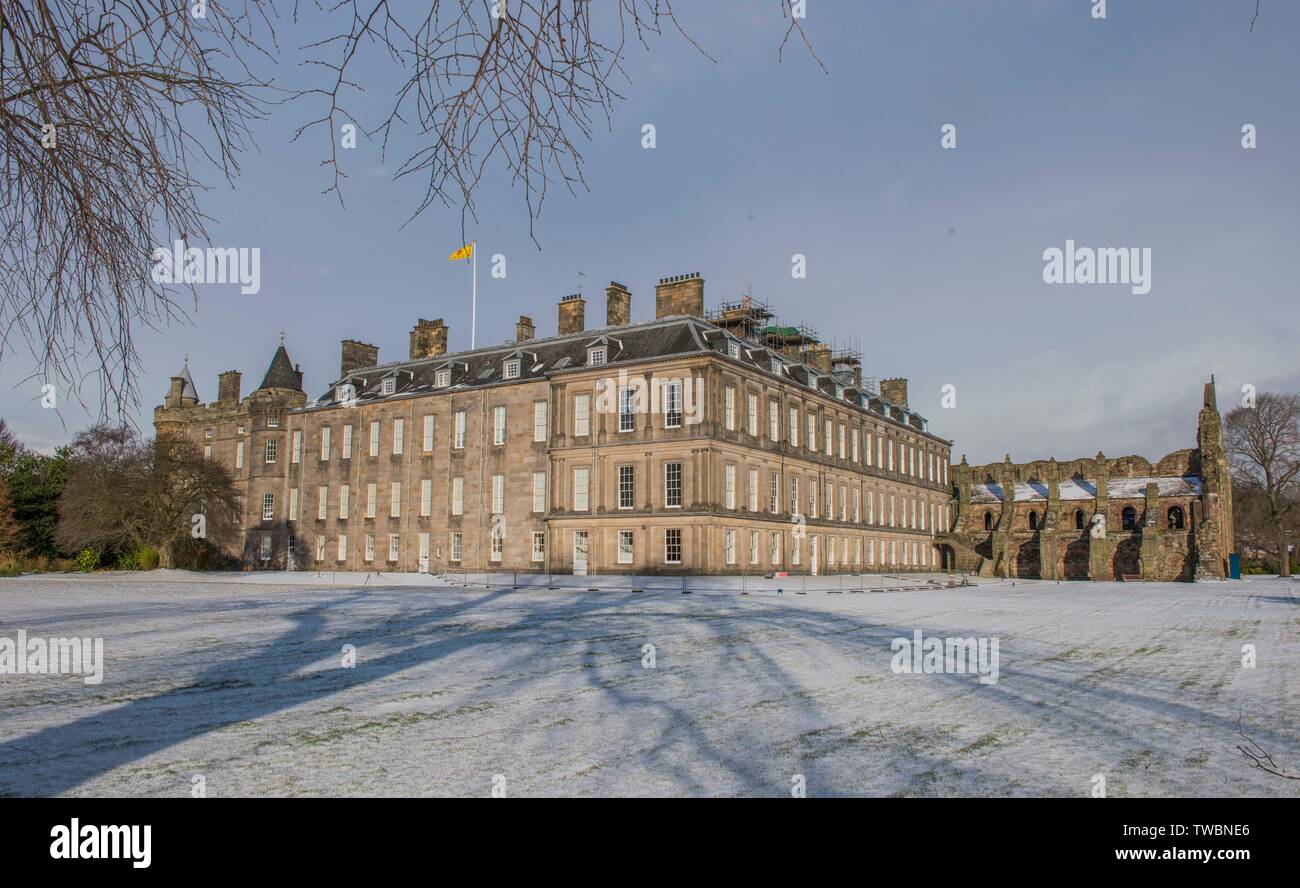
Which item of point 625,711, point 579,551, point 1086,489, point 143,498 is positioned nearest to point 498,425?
point 579,551

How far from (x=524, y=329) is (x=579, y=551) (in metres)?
16.6

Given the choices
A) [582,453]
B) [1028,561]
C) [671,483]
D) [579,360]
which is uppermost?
[579,360]

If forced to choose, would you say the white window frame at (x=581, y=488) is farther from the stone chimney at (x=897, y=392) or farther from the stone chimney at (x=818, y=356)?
the stone chimney at (x=897, y=392)

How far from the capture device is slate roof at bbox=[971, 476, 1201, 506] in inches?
2522

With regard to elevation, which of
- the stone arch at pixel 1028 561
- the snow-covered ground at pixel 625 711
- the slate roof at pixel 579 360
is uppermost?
the slate roof at pixel 579 360

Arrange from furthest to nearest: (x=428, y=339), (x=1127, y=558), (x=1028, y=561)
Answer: (x=1028, y=561) → (x=1127, y=558) → (x=428, y=339)

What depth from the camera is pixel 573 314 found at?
5097 cm

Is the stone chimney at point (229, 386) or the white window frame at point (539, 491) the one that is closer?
the white window frame at point (539, 491)

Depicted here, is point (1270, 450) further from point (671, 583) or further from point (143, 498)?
point (143, 498)

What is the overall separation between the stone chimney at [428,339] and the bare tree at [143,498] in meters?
14.0

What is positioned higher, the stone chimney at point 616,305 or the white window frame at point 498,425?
the stone chimney at point 616,305

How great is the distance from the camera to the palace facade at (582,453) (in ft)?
140

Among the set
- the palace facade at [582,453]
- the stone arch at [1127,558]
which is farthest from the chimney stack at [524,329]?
the stone arch at [1127,558]
